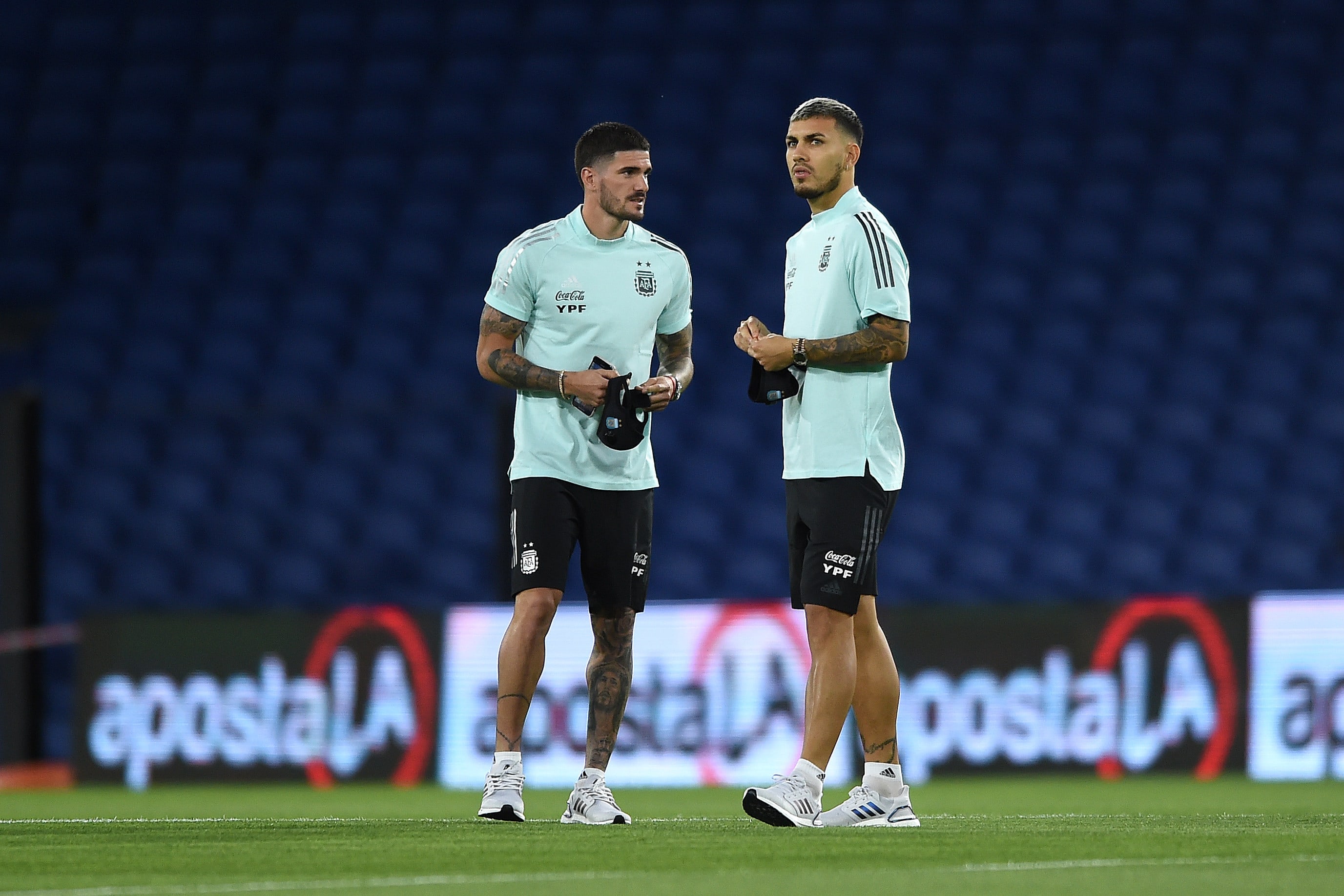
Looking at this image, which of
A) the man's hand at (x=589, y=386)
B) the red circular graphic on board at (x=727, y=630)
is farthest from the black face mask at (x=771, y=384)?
the red circular graphic on board at (x=727, y=630)

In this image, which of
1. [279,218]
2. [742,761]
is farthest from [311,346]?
[742,761]

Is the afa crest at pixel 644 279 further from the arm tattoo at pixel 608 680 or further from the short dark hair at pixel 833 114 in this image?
the arm tattoo at pixel 608 680

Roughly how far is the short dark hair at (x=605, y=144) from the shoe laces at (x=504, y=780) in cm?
144

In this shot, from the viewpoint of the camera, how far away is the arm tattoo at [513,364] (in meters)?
4.58

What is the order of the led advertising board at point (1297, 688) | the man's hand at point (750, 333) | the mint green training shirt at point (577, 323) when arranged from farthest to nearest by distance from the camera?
the led advertising board at point (1297, 688), the mint green training shirt at point (577, 323), the man's hand at point (750, 333)

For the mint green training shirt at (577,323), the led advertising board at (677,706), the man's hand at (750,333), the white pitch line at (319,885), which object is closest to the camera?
the white pitch line at (319,885)

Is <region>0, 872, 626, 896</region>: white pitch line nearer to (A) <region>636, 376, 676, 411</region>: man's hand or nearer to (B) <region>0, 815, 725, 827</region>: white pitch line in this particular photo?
(B) <region>0, 815, 725, 827</region>: white pitch line

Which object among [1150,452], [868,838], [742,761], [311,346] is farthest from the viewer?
[311,346]

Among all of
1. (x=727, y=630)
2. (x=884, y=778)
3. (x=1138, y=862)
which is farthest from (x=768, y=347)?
(x=727, y=630)

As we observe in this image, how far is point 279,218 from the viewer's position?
424 inches

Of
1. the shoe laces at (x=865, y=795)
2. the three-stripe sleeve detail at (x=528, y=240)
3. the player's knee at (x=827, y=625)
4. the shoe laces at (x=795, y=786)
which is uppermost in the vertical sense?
the three-stripe sleeve detail at (x=528, y=240)

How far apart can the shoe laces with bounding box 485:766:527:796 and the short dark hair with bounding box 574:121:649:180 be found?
144 cm

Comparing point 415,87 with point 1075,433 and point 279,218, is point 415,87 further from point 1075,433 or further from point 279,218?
point 1075,433

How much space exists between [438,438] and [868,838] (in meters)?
6.01
